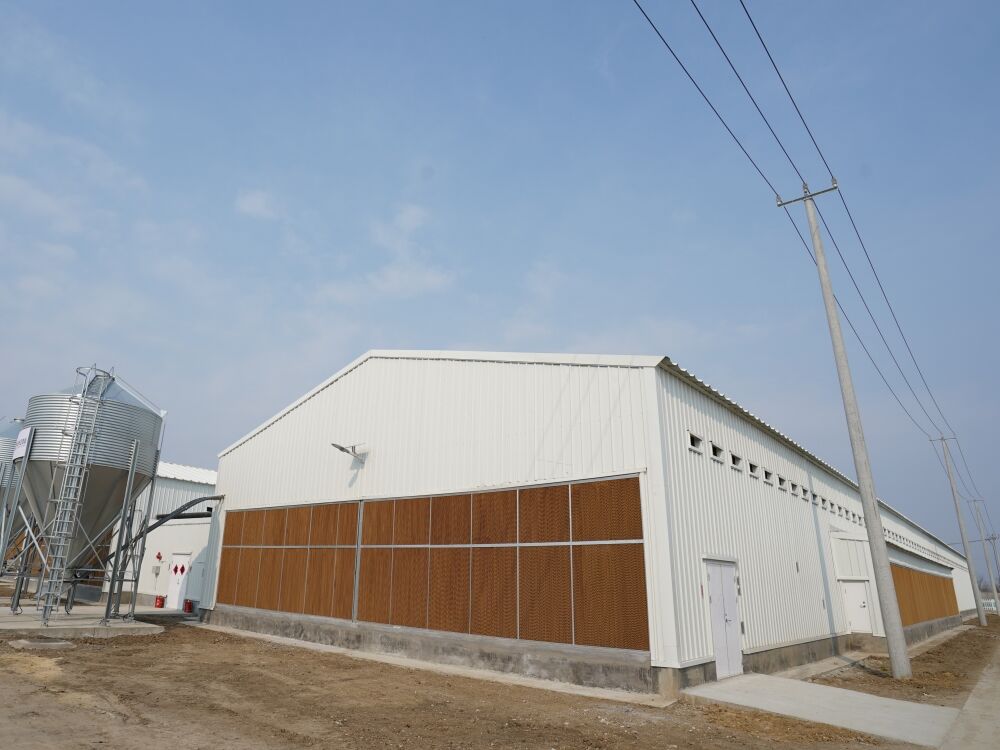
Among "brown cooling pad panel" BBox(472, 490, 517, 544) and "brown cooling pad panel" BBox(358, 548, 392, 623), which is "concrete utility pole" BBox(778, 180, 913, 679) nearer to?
"brown cooling pad panel" BBox(472, 490, 517, 544)

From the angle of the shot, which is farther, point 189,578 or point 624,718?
point 189,578

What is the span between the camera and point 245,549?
83.8 feet

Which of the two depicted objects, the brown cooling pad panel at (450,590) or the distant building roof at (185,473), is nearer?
the brown cooling pad panel at (450,590)

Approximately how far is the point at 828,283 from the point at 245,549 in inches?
945

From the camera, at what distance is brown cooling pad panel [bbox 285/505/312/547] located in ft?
75.6

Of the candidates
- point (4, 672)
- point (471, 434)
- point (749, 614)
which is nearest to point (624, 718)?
point (749, 614)

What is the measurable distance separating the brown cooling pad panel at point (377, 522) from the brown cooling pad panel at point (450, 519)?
214 centimetres

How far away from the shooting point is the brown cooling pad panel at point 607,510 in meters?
14.2

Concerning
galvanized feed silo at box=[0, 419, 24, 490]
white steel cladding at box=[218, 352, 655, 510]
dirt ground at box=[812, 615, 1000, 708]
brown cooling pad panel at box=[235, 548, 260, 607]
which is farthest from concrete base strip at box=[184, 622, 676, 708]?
galvanized feed silo at box=[0, 419, 24, 490]

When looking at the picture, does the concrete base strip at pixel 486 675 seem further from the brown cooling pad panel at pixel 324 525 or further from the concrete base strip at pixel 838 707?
the brown cooling pad panel at pixel 324 525

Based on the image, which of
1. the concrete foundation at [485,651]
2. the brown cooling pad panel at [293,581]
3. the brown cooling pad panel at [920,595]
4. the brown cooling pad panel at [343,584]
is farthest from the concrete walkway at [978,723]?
the brown cooling pad panel at [293,581]

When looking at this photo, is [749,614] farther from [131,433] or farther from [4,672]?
[131,433]

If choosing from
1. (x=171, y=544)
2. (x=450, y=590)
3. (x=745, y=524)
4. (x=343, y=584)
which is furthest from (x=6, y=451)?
(x=745, y=524)

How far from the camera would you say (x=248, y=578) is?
24.9 metres
